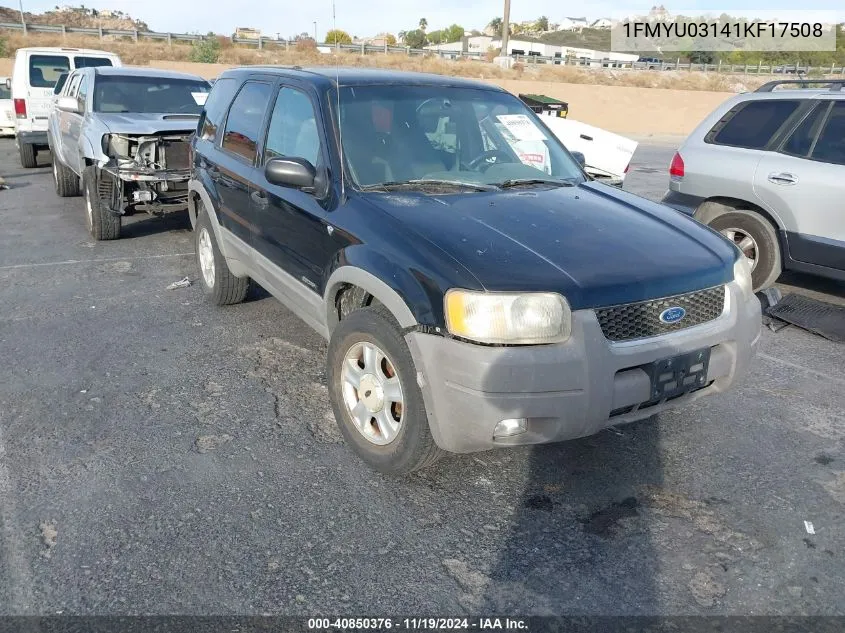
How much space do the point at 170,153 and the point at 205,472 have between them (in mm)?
4989

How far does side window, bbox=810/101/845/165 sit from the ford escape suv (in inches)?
102

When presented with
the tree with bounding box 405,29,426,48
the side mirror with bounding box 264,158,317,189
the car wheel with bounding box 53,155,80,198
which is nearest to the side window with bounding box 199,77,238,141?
the side mirror with bounding box 264,158,317,189

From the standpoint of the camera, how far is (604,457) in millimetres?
3541

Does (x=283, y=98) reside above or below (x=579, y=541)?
above

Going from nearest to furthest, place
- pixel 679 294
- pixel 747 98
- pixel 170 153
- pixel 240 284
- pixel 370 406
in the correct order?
pixel 679 294, pixel 370 406, pixel 240 284, pixel 747 98, pixel 170 153

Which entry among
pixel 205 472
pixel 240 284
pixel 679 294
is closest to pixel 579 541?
pixel 679 294

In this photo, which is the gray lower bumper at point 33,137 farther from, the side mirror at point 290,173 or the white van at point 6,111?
the side mirror at point 290,173

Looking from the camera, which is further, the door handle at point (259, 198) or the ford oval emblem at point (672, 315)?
the door handle at point (259, 198)

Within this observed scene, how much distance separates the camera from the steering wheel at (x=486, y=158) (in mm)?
4004

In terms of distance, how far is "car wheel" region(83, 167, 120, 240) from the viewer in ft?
24.0

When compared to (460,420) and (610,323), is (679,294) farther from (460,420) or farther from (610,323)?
(460,420)

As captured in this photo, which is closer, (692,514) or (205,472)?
(692,514)

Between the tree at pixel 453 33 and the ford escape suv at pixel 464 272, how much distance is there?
136291 mm

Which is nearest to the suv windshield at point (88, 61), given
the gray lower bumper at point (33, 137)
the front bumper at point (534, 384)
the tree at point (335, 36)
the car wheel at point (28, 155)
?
the gray lower bumper at point (33, 137)
